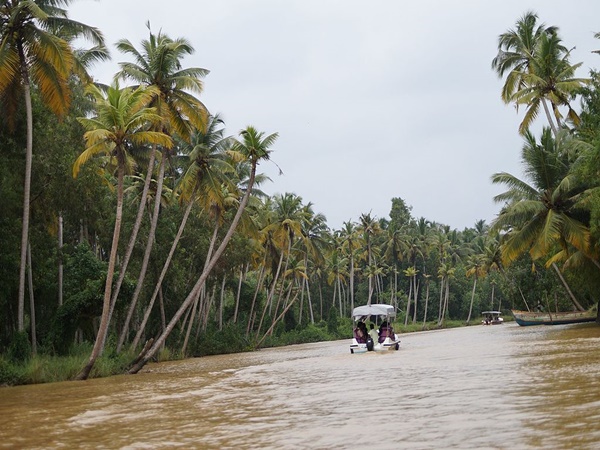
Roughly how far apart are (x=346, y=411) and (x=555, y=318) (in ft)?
136

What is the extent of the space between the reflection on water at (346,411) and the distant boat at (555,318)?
28926mm

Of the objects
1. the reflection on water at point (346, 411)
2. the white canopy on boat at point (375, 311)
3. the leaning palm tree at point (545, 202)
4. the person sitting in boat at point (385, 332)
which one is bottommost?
the reflection on water at point (346, 411)

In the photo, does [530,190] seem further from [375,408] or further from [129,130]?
[375,408]

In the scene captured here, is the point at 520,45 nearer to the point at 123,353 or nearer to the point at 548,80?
the point at 548,80

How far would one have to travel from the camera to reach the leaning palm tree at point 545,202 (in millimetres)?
29828

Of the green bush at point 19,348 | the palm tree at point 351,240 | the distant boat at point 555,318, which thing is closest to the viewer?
the green bush at point 19,348

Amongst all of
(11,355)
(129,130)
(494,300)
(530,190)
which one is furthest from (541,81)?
(494,300)

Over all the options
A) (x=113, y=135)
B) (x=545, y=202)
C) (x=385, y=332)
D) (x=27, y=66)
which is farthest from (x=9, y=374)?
(x=545, y=202)

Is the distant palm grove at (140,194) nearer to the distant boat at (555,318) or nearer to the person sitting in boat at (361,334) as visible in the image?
the distant boat at (555,318)

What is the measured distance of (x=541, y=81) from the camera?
32656mm

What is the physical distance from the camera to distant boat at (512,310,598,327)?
1694 inches

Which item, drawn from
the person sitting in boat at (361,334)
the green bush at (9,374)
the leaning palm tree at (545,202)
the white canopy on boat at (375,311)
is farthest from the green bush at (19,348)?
the leaning palm tree at (545,202)

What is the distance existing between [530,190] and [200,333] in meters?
22.8

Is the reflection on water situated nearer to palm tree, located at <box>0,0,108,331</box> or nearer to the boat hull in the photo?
palm tree, located at <box>0,0,108,331</box>
